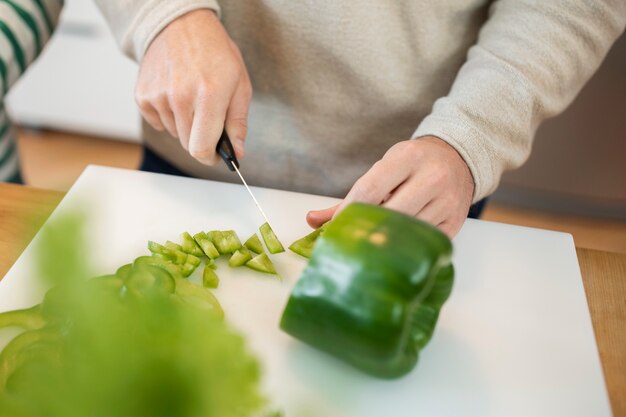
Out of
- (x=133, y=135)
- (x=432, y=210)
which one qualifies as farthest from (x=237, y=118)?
(x=133, y=135)

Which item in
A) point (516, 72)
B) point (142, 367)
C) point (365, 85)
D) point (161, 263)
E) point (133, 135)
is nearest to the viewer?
point (142, 367)

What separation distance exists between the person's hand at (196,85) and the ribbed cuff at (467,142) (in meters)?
0.23

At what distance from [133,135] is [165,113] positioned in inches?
56.0

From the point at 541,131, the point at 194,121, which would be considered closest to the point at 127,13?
the point at 194,121

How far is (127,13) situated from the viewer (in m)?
0.86

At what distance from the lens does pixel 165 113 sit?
0.81 m

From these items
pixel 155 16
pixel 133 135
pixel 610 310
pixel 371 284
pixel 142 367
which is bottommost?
pixel 133 135

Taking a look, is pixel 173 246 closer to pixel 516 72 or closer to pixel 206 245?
pixel 206 245

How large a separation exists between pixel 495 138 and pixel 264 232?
298mm

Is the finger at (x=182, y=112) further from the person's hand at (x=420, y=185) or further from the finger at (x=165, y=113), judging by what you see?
the person's hand at (x=420, y=185)

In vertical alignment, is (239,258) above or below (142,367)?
below

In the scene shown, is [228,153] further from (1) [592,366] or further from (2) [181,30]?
(1) [592,366]

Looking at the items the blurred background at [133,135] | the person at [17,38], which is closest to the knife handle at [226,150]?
the person at [17,38]

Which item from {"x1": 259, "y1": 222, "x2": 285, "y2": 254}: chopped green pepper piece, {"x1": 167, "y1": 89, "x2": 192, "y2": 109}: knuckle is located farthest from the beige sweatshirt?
{"x1": 259, "y1": 222, "x2": 285, "y2": 254}: chopped green pepper piece
